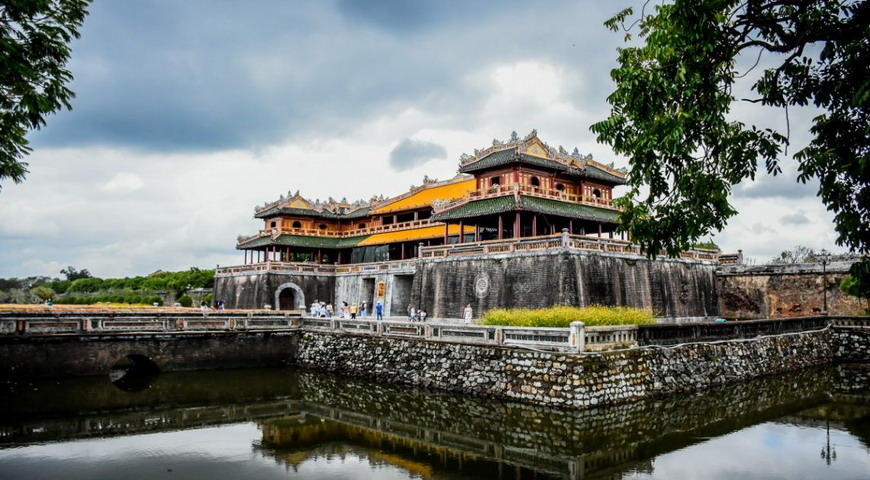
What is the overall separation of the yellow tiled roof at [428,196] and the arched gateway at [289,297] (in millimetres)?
8636

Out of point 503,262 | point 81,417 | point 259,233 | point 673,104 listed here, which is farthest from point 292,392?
point 259,233

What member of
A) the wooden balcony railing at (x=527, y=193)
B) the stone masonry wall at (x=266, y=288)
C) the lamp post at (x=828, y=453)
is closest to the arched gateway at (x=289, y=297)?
the stone masonry wall at (x=266, y=288)

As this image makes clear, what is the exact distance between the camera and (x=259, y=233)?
4769 cm

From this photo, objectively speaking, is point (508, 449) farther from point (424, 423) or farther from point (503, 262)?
point (503, 262)

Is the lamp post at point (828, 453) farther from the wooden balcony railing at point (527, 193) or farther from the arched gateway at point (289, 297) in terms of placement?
the arched gateway at point (289, 297)

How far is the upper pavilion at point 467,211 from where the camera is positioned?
31.7 metres

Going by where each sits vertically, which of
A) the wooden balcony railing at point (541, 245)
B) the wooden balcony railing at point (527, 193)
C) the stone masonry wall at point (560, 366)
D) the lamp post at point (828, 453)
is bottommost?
the lamp post at point (828, 453)

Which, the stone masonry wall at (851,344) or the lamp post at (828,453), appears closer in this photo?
the lamp post at (828,453)

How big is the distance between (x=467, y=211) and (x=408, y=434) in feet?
60.3

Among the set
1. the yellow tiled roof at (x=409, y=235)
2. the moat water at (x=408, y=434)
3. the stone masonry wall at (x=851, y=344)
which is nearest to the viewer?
the moat water at (x=408, y=434)

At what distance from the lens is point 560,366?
53.3 feet

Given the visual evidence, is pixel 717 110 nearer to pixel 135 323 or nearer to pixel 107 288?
pixel 135 323

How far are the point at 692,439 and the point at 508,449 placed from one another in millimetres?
4480

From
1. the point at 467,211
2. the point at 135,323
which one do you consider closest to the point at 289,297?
the point at 467,211
